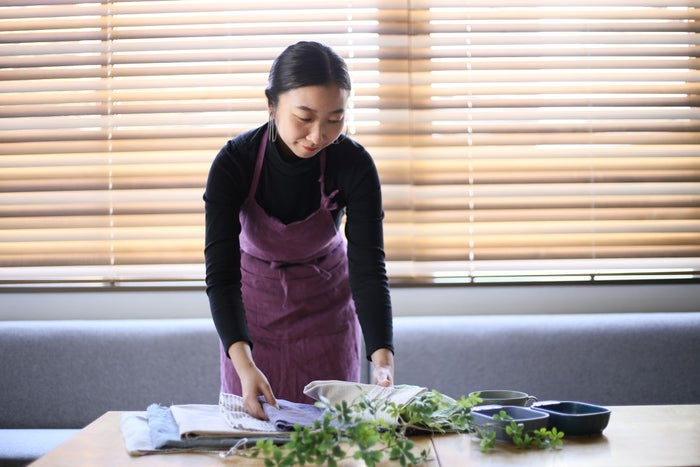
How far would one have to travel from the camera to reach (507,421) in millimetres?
1335

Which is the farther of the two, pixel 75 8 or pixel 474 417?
pixel 75 8

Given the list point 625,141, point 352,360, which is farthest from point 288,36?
point 352,360

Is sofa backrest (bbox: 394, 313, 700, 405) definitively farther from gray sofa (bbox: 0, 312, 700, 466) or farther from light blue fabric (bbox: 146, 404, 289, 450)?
light blue fabric (bbox: 146, 404, 289, 450)

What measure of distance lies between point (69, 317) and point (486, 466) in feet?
7.46

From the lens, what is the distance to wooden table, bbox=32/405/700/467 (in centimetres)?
124

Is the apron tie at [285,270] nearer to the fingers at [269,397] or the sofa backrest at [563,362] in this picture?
the fingers at [269,397]

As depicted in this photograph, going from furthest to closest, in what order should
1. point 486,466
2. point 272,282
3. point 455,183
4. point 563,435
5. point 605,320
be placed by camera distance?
point 455,183 → point 605,320 → point 272,282 → point 563,435 → point 486,466

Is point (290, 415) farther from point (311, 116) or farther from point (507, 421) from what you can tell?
point (311, 116)

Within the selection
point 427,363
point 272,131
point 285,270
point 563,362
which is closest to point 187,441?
point 285,270

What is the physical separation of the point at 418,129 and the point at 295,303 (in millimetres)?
1332

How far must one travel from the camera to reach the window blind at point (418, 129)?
3031 millimetres

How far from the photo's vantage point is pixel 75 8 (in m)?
3.07

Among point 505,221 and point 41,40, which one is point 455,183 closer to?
point 505,221

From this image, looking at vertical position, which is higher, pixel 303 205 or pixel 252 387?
pixel 303 205
